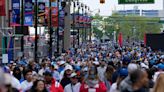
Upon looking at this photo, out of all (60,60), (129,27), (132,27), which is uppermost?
(60,60)

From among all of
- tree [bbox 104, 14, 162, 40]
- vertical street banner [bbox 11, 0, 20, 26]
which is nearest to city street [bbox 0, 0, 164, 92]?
vertical street banner [bbox 11, 0, 20, 26]

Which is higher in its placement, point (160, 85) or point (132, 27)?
point (160, 85)

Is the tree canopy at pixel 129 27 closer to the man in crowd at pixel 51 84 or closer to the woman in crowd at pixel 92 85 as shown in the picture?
the man in crowd at pixel 51 84

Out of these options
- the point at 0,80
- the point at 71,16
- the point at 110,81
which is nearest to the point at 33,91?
the point at 110,81

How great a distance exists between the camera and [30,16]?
37719 millimetres

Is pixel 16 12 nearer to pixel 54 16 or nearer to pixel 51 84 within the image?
pixel 54 16

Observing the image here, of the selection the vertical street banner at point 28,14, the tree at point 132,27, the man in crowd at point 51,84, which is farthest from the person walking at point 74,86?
the tree at point 132,27

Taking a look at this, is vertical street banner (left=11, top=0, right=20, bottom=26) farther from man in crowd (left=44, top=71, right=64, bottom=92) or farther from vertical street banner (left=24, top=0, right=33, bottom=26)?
man in crowd (left=44, top=71, right=64, bottom=92)

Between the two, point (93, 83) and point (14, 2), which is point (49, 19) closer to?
point (14, 2)

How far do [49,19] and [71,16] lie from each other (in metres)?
31.5

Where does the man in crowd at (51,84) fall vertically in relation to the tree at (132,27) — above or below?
above

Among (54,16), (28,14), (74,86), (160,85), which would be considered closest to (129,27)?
(54,16)

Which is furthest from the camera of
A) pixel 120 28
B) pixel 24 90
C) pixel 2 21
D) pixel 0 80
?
pixel 120 28

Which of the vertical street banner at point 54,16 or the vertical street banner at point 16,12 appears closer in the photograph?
the vertical street banner at point 16,12
